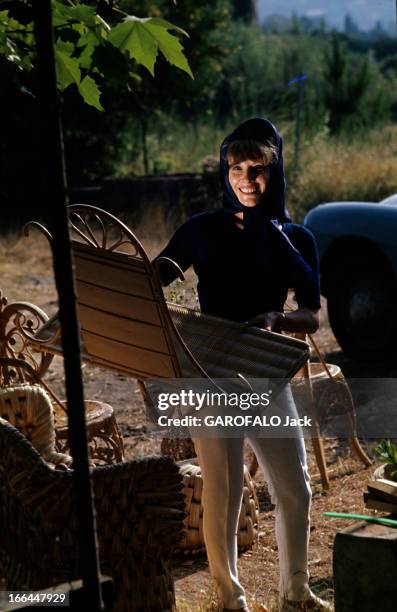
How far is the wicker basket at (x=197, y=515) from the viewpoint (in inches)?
190

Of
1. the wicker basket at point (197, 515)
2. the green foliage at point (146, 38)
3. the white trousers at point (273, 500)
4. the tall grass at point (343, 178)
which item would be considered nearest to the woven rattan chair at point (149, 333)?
→ the white trousers at point (273, 500)

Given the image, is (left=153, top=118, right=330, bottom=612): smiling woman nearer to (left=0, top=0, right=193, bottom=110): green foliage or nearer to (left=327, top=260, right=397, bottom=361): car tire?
(left=0, top=0, right=193, bottom=110): green foliage

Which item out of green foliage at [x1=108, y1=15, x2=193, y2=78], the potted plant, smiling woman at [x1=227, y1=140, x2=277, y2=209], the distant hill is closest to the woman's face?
smiling woman at [x1=227, y1=140, x2=277, y2=209]

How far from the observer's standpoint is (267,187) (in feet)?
12.7

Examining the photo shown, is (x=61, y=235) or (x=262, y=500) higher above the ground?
(x=61, y=235)

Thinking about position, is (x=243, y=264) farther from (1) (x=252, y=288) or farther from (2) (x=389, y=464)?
(2) (x=389, y=464)

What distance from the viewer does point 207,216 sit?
394 cm

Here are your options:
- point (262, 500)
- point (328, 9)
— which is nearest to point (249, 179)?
point (262, 500)

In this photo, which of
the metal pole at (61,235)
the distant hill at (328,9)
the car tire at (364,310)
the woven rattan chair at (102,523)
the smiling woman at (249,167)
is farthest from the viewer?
the distant hill at (328,9)

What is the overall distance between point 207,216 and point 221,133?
14120 millimetres

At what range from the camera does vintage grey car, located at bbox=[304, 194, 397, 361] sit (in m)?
7.76

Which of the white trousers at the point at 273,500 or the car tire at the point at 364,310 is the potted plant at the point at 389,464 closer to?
the white trousers at the point at 273,500

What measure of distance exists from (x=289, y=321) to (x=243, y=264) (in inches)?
9.2

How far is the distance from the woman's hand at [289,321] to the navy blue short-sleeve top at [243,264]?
0.04 meters
